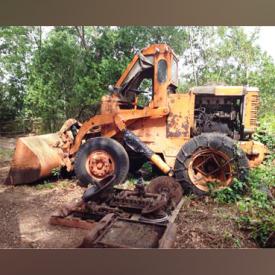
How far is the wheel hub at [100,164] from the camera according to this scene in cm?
293

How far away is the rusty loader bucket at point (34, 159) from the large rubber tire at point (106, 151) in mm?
204

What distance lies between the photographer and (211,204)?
8.87 feet

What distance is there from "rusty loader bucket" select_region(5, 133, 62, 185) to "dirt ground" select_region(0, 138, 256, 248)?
65 millimetres

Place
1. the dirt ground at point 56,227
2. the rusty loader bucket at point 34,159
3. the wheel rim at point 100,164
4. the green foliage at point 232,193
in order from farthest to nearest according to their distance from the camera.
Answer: the wheel rim at point 100,164, the rusty loader bucket at point 34,159, the green foliage at point 232,193, the dirt ground at point 56,227

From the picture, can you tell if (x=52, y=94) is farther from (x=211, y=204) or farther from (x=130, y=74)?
(x=211, y=204)

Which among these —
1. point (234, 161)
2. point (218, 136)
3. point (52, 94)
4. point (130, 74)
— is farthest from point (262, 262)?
point (52, 94)

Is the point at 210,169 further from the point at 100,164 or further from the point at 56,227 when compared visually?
the point at 56,227

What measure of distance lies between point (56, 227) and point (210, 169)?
1346 millimetres

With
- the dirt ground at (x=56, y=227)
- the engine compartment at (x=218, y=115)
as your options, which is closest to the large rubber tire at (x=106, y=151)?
the dirt ground at (x=56, y=227)

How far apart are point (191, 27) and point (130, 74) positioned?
0.66 m

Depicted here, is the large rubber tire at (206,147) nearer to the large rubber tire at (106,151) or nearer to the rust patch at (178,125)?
the rust patch at (178,125)

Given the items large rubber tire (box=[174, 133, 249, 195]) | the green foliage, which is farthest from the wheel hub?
the green foliage
